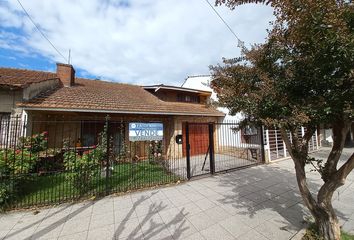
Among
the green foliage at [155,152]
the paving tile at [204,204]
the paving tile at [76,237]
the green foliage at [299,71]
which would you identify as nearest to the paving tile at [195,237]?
the paving tile at [204,204]

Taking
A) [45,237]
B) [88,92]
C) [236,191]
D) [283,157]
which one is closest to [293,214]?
[236,191]

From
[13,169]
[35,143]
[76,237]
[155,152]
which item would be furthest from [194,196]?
[35,143]

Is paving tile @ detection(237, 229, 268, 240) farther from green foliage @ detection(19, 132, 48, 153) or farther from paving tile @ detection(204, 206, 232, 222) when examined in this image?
green foliage @ detection(19, 132, 48, 153)

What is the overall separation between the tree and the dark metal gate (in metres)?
4.00

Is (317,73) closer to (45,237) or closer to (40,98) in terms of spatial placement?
(45,237)

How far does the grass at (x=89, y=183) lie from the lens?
4.75 m

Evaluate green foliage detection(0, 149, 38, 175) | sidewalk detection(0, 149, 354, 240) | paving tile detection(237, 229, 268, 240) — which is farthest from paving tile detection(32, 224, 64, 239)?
paving tile detection(237, 229, 268, 240)

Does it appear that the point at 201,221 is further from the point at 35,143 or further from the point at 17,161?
the point at 35,143

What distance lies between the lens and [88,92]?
10.2m

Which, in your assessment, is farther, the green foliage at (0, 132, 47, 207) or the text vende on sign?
the text vende on sign

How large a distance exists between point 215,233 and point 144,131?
3.99 metres

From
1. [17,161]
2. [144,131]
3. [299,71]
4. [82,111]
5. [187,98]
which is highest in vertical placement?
[187,98]

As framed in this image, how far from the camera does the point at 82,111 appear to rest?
7.93 m

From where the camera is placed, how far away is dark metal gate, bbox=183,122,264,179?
→ 7.83m
